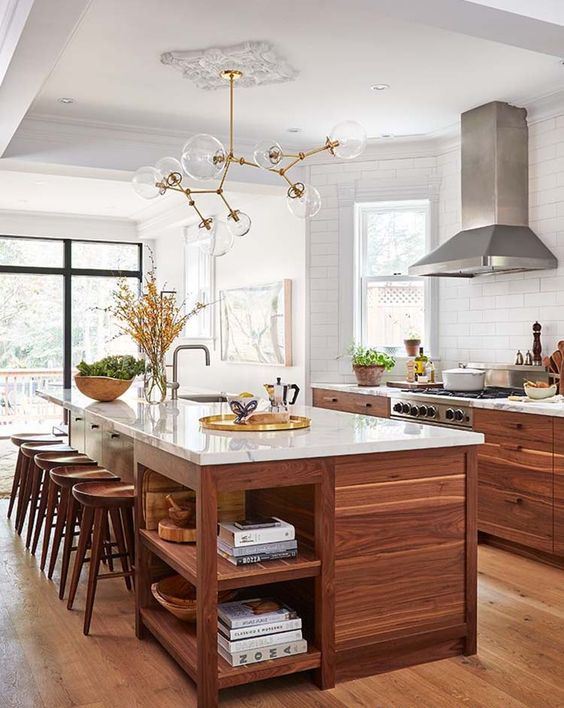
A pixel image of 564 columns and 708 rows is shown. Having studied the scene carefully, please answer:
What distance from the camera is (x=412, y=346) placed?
21.1 ft

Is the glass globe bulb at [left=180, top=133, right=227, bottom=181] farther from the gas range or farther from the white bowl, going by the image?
the white bowl

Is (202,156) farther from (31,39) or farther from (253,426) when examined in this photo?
(253,426)

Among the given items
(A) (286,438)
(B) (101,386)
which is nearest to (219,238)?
(B) (101,386)

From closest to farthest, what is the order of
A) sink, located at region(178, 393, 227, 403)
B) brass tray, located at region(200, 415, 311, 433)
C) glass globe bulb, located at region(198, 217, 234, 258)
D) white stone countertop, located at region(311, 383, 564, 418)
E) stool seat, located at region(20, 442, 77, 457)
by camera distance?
brass tray, located at region(200, 415, 311, 433)
white stone countertop, located at region(311, 383, 564, 418)
glass globe bulb, located at region(198, 217, 234, 258)
stool seat, located at region(20, 442, 77, 457)
sink, located at region(178, 393, 227, 403)

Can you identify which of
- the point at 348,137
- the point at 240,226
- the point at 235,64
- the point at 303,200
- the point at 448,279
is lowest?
the point at 448,279

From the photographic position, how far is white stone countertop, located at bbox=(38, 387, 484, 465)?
8.80ft

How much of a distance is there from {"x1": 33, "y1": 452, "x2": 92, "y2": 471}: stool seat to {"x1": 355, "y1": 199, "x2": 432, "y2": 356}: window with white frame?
113 inches

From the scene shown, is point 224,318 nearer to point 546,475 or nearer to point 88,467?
point 88,467

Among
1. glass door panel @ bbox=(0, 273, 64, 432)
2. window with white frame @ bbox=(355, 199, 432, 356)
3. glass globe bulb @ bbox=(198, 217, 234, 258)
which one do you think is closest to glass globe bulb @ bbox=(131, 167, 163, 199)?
glass globe bulb @ bbox=(198, 217, 234, 258)

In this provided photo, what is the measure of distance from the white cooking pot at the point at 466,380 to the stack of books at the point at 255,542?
9.62 feet

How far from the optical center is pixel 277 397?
3.48m

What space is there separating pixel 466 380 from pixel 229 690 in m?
3.23

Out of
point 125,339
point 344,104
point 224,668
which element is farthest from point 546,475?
point 125,339

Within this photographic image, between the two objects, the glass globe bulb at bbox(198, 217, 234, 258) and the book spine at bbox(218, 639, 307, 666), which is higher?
the glass globe bulb at bbox(198, 217, 234, 258)
